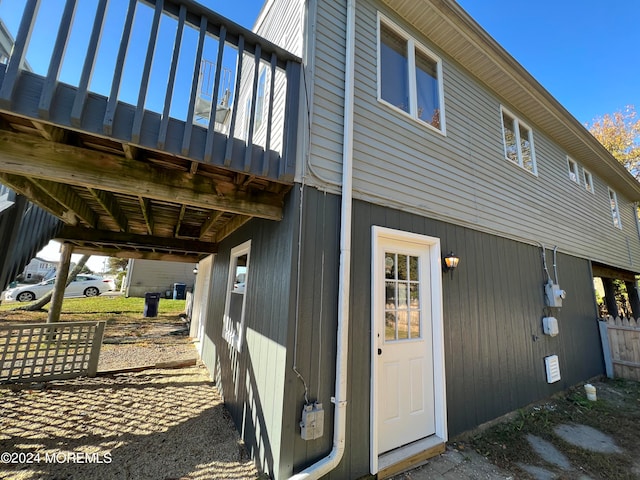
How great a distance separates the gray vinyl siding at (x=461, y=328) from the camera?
2.40 meters

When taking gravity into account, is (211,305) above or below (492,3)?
below

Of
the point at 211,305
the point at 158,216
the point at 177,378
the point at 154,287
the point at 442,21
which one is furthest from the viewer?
the point at 154,287

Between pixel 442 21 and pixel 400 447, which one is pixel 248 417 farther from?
pixel 442 21

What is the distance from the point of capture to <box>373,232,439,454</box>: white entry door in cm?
282

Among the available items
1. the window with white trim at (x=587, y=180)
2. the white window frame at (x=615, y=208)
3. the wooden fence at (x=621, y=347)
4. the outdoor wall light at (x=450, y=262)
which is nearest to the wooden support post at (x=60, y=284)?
the outdoor wall light at (x=450, y=262)

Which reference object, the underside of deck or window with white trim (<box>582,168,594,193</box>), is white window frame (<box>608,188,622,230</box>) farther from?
the underside of deck

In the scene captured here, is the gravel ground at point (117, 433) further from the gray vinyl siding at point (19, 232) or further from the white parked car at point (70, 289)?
the white parked car at point (70, 289)

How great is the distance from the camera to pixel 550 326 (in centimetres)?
461

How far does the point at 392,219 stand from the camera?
3.11m

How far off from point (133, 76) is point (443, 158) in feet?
11.7

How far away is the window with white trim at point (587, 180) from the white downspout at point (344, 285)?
749cm

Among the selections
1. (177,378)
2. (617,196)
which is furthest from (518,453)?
(617,196)

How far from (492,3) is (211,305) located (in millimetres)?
8285

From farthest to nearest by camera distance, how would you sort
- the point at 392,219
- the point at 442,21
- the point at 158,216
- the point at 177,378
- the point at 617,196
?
the point at 617,196, the point at 177,378, the point at 158,216, the point at 442,21, the point at 392,219
